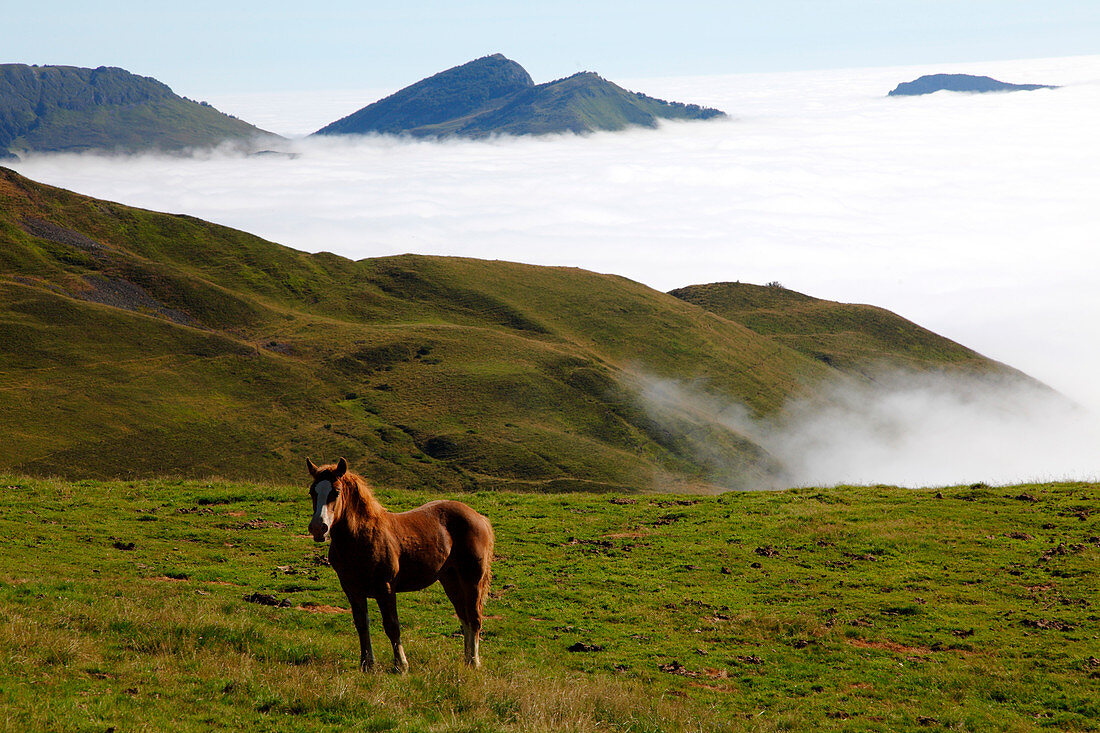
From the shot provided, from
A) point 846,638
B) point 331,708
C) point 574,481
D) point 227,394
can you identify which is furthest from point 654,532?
point 227,394

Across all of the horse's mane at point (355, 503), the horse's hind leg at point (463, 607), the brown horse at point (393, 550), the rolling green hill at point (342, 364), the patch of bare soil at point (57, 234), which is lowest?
the rolling green hill at point (342, 364)

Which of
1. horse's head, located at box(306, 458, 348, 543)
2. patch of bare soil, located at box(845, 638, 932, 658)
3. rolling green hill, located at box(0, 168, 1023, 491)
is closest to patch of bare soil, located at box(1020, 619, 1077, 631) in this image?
patch of bare soil, located at box(845, 638, 932, 658)

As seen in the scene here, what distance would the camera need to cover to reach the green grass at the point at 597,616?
11539 millimetres

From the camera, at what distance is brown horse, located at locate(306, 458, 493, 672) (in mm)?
13023

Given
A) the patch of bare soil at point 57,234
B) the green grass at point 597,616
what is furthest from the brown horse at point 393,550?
the patch of bare soil at point 57,234

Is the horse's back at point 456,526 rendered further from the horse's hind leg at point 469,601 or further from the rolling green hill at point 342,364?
the rolling green hill at point 342,364

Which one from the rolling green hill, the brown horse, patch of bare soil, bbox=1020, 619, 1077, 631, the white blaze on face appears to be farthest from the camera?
the rolling green hill

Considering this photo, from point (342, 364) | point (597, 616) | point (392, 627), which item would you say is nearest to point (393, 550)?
point (392, 627)

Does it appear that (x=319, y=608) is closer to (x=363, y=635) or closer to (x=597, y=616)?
(x=363, y=635)

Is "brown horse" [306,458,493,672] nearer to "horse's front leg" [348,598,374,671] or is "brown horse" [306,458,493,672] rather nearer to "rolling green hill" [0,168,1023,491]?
"horse's front leg" [348,598,374,671]

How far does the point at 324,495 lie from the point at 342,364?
11833cm

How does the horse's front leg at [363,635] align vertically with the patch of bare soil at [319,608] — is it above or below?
above

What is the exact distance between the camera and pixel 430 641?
16359 millimetres

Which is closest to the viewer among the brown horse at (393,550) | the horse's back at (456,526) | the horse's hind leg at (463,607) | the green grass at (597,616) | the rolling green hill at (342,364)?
the green grass at (597,616)
